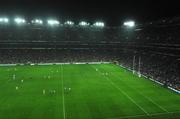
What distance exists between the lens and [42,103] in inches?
1335

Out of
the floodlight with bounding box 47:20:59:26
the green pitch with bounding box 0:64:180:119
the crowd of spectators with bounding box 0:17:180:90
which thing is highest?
the floodlight with bounding box 47:20:59:26

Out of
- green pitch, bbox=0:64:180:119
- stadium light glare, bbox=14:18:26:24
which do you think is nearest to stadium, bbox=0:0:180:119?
green pitch, bbox=0:64:180:119

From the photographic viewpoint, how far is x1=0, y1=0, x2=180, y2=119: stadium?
31.9 meters

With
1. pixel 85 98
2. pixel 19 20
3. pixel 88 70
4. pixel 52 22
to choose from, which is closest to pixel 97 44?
pixel 52 22

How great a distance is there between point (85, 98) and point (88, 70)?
2864cm

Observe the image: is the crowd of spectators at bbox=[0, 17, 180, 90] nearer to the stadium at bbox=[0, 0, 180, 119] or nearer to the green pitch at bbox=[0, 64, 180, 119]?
the stadium at bbox=[0, 0, 180, 119]

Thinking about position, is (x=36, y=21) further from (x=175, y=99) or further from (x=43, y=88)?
(x=175, y=99)

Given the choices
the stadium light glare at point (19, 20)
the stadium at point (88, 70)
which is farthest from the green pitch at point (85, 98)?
the stadium light glare at point (19, 20)

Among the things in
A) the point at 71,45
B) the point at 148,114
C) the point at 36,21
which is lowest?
the point at 148,114

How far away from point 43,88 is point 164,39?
136ft

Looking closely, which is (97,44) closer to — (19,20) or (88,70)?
(88,70)

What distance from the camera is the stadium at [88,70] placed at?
3189 centimetres

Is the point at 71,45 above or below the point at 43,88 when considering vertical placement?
above

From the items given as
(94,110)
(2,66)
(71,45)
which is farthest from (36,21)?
(94,110)
